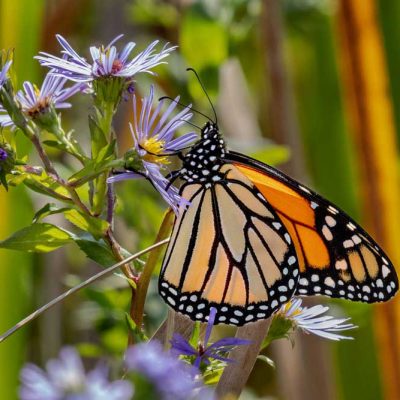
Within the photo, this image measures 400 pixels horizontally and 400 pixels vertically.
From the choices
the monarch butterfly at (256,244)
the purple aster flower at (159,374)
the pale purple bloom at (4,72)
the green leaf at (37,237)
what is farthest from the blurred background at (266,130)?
the purple aster flower at (159,374)

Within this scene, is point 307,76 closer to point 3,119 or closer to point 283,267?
point 283,267

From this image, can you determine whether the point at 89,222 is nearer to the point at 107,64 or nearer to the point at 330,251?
the point at 107,64

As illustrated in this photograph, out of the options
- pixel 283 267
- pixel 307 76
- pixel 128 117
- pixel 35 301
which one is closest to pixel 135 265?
pixel 283 267

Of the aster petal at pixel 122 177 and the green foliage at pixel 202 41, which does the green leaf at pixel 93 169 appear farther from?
the green foliage at pixel 202 41

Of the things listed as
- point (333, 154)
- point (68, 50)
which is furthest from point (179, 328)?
point (333, 154)

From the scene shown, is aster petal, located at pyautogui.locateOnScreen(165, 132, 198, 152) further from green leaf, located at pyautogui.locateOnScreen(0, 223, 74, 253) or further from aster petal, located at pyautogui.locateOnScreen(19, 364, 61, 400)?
aster petal, located at pyautogui.locateOnScreen(19, 364, 61, 400)
